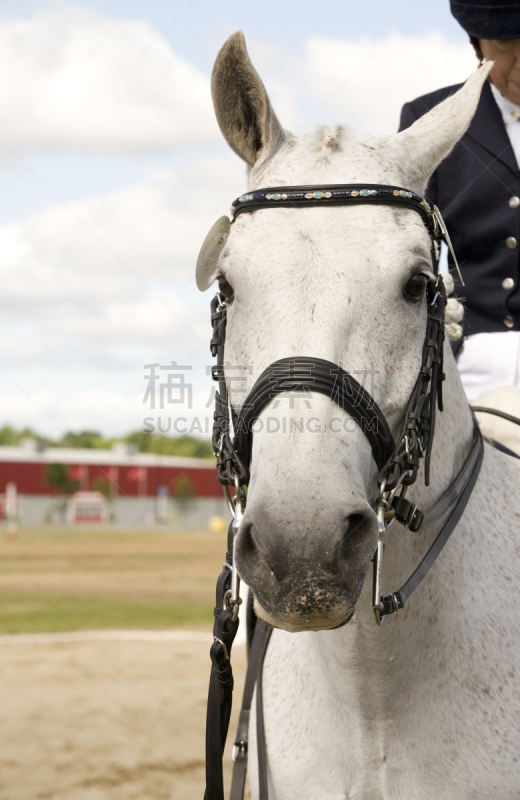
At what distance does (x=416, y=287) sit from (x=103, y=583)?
74.7ft

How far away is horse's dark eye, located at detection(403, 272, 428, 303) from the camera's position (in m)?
2.36

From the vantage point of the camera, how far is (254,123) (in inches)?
109

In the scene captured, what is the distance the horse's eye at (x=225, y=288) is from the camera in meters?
2.52

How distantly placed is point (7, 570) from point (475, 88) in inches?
1017

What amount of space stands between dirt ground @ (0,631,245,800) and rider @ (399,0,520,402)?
4.90 meters

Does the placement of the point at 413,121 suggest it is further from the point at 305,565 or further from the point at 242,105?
the point at 305,565

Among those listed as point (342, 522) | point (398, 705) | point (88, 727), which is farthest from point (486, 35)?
point (88, 727)

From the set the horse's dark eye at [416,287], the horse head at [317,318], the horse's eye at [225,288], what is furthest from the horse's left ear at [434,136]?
the horse's eye at [225,288]

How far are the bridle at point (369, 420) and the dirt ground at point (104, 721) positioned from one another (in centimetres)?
495

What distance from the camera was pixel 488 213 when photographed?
12.8 feet

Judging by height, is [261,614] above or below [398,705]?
above

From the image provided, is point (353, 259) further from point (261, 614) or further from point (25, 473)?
point (25, 473)

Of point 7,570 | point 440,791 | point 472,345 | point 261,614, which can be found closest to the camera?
point 261,614

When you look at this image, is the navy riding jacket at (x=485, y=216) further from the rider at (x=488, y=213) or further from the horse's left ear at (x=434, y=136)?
the horse's left ear at (x=434, y=136)
